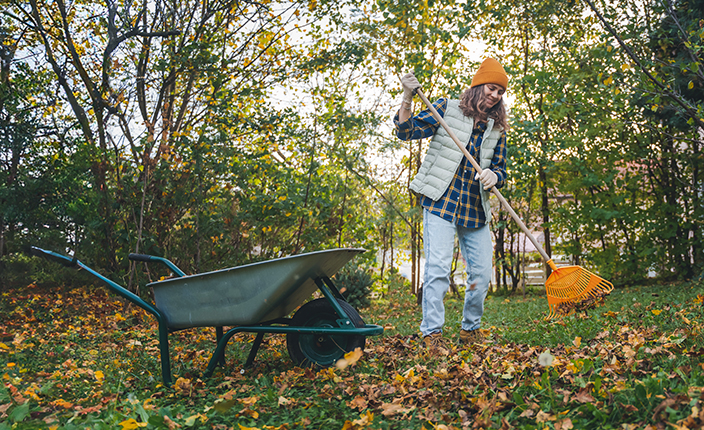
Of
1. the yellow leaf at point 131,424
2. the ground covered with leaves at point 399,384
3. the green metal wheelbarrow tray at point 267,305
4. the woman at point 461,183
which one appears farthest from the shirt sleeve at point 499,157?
the yellow leaf at point 131,424

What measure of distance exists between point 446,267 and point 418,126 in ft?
2.75

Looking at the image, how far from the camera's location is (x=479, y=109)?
276cm

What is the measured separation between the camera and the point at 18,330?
3834mm

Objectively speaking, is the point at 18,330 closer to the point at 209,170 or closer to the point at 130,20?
the point at 209,170

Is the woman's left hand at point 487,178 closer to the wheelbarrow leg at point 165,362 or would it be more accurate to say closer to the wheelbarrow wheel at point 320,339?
the wheelbarrow wheel at point 320,339

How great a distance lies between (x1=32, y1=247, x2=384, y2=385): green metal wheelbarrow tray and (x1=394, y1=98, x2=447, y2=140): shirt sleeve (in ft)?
2.84

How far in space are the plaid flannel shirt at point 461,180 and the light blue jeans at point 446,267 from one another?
5 cm

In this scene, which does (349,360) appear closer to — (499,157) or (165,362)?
(165,362)

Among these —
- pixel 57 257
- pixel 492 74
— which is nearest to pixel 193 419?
pixel 57 257

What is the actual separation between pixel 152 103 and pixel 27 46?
1.42 metres

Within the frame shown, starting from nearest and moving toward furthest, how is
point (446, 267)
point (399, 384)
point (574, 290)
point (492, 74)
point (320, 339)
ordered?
point (399, 384) < point (320, 339) < point (446, 267) < point (492, 74) < point (574, 290)

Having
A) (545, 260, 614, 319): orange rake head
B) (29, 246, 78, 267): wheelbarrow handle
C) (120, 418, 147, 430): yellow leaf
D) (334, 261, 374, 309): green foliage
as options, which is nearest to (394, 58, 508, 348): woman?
(545, 260, 614, 319): orange rake head

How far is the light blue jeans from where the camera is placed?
2570mm

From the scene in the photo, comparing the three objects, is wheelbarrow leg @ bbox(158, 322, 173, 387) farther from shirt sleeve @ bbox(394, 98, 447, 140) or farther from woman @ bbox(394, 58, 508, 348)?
shirt sleeve @ bbox(394, 98, 447, 140)
